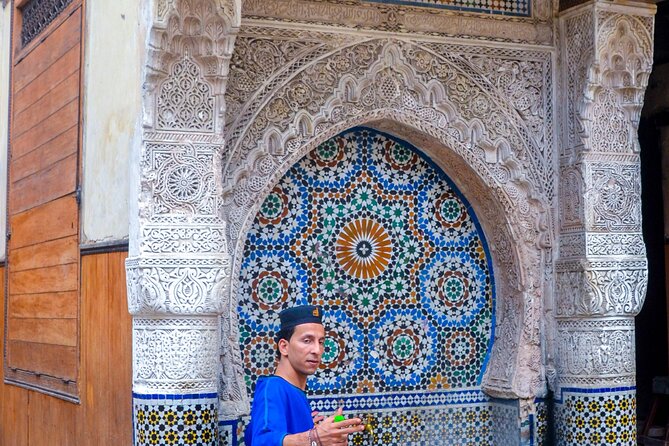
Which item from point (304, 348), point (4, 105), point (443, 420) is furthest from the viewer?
point (4, 105)

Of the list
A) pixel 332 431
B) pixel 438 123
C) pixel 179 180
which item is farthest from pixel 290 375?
pixel 438 123

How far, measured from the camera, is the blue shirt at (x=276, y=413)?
3533mm

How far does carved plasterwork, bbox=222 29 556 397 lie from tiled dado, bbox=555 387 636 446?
0.20m

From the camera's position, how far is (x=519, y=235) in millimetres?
5035

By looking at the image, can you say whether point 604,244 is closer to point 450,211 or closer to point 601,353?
point 601,353

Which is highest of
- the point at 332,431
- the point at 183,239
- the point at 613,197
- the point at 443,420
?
the point at 613,197

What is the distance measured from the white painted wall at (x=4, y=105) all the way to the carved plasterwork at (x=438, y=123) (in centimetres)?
274

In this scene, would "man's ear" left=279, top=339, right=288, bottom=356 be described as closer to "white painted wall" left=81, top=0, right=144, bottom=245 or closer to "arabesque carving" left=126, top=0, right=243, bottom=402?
"arabesque carving" left=126, top=0, right=243, bottom=402

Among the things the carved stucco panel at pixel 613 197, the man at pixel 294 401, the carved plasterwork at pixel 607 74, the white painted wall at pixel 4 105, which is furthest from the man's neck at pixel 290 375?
the white painted wall at pixel 4 105

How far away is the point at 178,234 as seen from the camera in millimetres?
4227

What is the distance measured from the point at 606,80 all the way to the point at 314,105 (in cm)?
132

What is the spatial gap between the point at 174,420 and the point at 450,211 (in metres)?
1.68

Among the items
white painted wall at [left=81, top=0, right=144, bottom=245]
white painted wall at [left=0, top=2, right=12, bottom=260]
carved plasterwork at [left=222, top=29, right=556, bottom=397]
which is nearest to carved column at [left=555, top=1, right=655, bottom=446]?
carved plasterwork at [left=222, top=29, right=556, bottom=397]

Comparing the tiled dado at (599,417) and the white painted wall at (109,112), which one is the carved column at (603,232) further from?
the white painted wall at (109,112)
